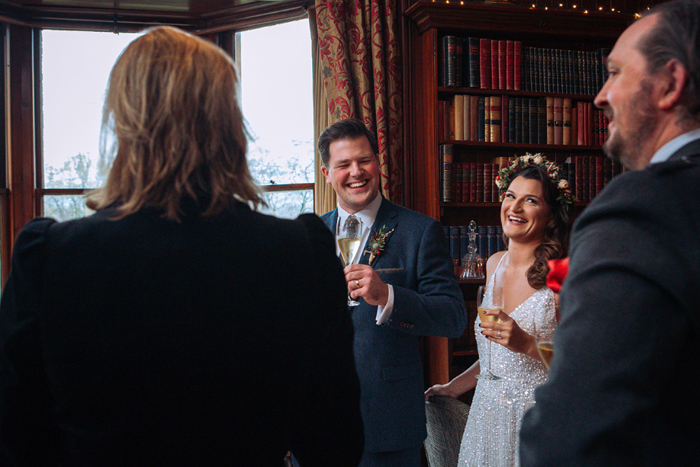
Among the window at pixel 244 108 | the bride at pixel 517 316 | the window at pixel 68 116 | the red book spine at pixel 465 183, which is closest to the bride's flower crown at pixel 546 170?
the bride at pixel 517 316

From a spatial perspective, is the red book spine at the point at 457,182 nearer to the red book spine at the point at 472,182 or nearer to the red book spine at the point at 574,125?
the red book spine at the point at 472,182

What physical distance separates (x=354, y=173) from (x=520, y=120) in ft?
5.34

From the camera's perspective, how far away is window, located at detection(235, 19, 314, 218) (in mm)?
3361

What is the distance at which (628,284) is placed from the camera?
0.57 meters

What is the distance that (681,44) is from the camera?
722 millimetres

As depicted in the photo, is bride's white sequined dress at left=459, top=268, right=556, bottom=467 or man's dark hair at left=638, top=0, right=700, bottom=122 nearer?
man's dark hair at left=638, top=0, right=700, bottom=122

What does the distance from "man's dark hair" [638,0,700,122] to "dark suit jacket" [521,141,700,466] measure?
16 cm

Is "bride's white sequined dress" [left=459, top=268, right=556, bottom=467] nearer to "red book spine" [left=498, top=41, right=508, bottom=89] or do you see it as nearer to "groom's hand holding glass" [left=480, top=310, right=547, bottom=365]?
"groom's hand holding glass" [left=480, top=310, right=547, bottom=365]

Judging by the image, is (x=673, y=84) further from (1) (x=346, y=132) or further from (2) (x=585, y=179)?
(2) (x=585, y=179)

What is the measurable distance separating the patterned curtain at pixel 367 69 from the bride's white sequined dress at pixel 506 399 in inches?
48.5

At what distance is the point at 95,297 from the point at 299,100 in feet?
9.25

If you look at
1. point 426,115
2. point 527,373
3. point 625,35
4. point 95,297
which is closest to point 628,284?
point 625,35

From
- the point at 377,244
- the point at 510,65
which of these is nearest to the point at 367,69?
the point at 510,65

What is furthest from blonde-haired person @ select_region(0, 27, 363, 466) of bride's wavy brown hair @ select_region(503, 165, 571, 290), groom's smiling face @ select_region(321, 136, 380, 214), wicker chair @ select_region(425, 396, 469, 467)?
bride's wavy brown hair @ select_region(503, 165, 571, 290)
